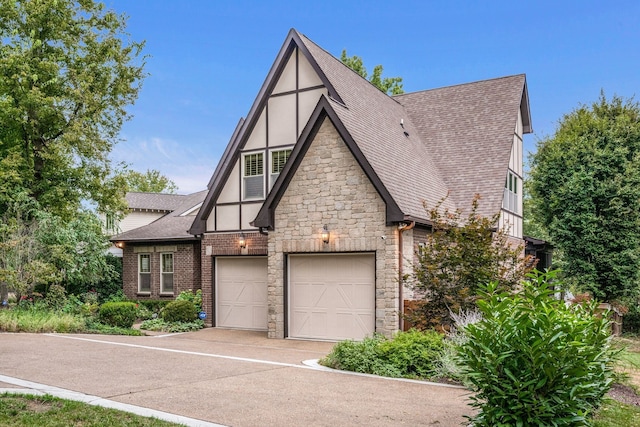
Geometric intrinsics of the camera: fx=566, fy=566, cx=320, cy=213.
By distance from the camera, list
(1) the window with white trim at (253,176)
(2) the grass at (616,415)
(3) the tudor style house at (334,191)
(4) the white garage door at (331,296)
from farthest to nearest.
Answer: (1) the window with white trim at (253,176)
(4) the white garage door at (331,296)
(3) the tudor style house at (334,191)
(2) the grass at (616,415)

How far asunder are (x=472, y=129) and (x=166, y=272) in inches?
500

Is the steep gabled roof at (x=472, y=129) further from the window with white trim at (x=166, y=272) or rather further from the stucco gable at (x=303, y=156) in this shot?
the window with white trim at (x=166, y=272)

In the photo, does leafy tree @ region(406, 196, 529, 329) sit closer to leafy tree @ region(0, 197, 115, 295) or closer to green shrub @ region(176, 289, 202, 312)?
green shrub @ region(176, 289, 202, 312)

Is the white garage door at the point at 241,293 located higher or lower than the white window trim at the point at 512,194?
lower

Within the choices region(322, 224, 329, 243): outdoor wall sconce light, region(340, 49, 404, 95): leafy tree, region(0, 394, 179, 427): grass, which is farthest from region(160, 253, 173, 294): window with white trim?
region(340, 49, 404, 95): leafy tree

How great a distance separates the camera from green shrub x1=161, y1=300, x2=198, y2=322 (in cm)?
1777

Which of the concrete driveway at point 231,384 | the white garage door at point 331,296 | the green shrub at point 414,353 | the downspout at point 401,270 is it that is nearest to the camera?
the concrete driveway at point 231,384

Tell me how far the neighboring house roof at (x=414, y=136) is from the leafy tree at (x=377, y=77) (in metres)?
15.1

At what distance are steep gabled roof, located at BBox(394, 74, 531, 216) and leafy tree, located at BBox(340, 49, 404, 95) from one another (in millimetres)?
14645

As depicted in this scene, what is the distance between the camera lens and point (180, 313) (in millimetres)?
17750

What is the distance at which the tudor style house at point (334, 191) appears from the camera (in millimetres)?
13867

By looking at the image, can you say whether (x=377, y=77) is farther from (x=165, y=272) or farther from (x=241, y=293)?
(x=241, y=293)

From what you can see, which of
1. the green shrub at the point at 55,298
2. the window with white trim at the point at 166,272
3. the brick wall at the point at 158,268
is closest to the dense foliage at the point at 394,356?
the brick wall at the point at 158,268

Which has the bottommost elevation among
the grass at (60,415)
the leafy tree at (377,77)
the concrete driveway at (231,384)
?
the concrete driveway at (231,384)
